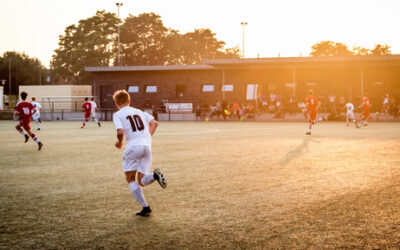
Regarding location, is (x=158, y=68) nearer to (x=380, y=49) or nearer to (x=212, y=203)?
(x=212, y=203)

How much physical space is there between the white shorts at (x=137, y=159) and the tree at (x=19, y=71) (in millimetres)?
72117

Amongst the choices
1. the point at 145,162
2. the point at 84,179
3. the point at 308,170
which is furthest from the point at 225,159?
the point at 145,162

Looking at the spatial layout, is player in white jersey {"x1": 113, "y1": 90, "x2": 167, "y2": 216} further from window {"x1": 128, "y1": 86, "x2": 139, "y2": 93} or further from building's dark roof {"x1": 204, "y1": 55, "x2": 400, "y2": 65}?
window {"x1": 128, "y1": 86, "x2": 139, "y2": 93}

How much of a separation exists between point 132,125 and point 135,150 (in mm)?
322

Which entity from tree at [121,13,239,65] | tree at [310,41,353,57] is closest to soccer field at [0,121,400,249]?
tree at [121,13,239,65]

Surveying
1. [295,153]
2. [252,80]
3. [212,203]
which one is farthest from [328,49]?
[212,203]

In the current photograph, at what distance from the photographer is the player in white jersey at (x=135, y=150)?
18.2 ft

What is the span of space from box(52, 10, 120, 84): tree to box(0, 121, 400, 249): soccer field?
49.3 m

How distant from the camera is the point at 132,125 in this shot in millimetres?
5621

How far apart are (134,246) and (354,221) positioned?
2566 millimetres

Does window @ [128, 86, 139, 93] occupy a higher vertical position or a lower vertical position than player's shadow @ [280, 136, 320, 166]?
higher

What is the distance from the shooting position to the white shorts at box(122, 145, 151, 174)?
18.3ft

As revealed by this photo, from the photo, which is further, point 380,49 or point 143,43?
point 380,49

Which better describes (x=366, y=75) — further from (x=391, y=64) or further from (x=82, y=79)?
(x=82, y=79)
